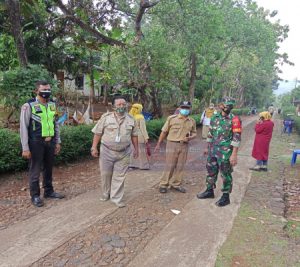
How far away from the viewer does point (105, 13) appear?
495 inches

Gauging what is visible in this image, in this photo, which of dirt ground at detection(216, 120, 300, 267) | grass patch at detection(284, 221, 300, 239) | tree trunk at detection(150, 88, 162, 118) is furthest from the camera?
tree trunk at detection(150, 88, 162, 118)

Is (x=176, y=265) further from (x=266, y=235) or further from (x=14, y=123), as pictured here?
(x=14, y=123)

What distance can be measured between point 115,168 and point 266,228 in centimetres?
243

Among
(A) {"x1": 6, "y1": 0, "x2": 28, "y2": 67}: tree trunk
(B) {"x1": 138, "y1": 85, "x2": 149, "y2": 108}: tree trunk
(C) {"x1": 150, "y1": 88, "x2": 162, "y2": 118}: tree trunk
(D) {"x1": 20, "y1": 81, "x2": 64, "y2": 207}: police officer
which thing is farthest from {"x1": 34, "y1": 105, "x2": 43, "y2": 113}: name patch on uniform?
(C) {"x1": 150, "y1": 88, "x2": 162, "y2": 118}: tree trunk

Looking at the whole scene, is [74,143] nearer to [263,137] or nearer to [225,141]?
[225,141]

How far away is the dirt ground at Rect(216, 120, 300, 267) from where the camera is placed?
12.3 feet

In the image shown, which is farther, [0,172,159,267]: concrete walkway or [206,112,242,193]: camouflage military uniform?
[206,112,242,193]: camouflage military uniform

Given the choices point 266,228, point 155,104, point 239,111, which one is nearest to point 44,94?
point 266,228

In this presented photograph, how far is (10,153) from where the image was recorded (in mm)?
6273

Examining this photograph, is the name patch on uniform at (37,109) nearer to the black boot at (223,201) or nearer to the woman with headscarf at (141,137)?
the woman with headscarf at (141,137)

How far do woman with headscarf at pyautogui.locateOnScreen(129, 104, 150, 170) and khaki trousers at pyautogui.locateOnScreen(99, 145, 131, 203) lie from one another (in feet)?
6.98

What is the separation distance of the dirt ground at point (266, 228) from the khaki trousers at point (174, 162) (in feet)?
4.23

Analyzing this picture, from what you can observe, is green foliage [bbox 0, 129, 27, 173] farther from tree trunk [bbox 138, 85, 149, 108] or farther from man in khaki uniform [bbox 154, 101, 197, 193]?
tree trunk [bbox 138, 85, 149, 108]

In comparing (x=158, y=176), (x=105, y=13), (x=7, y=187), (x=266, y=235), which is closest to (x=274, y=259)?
(x=266, y=235)
